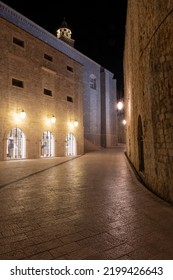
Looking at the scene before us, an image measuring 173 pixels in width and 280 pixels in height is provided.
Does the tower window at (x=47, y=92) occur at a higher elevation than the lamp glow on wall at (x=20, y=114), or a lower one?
higher

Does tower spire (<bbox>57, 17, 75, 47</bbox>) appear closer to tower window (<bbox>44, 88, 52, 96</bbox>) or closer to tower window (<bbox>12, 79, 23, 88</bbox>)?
tower window (<bbox>44, 88, 52, 96</bbox>)

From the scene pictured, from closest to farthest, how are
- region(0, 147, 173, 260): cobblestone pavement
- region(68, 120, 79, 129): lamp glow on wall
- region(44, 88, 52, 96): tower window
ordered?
region(0, 147, 173, 260): cobblestone pavement, region(44, 88, 52, 96): tower window, region(68, 120, 79, 129): lamp glow on wall

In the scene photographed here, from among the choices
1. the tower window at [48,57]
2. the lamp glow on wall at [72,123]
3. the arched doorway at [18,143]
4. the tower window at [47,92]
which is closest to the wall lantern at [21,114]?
the arched doorway at [18,143]

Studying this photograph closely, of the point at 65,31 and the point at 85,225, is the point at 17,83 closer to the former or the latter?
the point at 85,225

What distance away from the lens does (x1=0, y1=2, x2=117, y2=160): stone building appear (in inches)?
615

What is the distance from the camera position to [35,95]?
1777 centimetres

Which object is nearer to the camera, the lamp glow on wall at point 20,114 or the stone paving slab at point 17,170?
the stone paving slab at point 17,170

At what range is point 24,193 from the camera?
5.27m

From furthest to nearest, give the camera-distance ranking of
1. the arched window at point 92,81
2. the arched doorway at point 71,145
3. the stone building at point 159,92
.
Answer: the arched window at point 92,81 → the arched doorway at point 71,145 → the stone building at point 159,92

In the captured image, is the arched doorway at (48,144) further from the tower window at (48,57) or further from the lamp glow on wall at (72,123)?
the tower window at (48,57)

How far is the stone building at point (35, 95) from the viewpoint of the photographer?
51.3ft

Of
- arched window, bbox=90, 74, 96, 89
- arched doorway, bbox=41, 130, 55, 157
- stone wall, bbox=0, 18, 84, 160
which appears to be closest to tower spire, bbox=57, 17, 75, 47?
arched window, bbox=90, 74, 96, 89

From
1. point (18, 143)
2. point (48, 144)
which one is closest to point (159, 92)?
point (18, 143)
